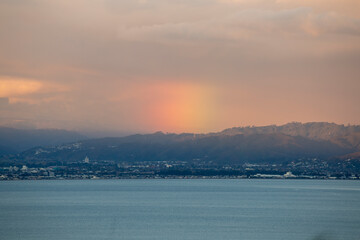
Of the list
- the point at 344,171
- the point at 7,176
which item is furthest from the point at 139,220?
the point at 344,171

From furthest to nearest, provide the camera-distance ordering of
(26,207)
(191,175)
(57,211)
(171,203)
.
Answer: (191,175), (171,203), (26,207), (57,211)

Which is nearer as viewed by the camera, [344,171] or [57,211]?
[57,211]

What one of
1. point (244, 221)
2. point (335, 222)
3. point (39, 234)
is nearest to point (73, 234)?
point (39, 234)

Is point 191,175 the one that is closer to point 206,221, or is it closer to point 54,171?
point 54,171

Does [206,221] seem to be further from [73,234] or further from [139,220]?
[73,234]

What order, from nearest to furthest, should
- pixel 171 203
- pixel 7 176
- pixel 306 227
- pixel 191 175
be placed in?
pixel 306 227, pixel 171 203, pixel 7 176, pixel 191 175

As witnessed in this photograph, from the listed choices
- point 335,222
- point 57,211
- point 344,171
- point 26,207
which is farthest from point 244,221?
point 344,171

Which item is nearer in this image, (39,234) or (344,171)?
(39,234)

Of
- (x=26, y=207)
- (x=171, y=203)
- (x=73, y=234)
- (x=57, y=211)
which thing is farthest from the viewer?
(x=171, y=203)

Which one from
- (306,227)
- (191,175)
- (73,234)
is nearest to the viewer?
(73,234)
